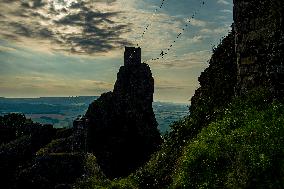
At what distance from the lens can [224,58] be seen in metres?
19.0

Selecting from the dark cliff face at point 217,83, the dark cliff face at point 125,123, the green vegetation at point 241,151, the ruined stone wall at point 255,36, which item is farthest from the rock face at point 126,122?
the green vegetation at point 241,151

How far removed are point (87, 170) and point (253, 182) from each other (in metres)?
13.6

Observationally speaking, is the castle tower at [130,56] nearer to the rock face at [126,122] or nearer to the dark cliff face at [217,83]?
the rock face at [126,122]

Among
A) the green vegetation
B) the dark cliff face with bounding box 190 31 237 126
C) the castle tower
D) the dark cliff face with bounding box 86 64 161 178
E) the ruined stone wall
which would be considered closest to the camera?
the green vegetation

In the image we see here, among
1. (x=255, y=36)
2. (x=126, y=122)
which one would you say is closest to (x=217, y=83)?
(x=255, y=36)

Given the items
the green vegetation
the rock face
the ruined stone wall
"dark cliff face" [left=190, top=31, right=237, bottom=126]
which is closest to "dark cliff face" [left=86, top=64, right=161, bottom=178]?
the rock face

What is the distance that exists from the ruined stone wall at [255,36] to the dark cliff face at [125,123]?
207 ft

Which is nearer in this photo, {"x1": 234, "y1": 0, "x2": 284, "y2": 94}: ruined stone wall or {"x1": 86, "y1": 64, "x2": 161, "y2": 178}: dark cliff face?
{"x1": 234, "y1": 0, "x2": 284, "y2": 94}: ruined stone wall

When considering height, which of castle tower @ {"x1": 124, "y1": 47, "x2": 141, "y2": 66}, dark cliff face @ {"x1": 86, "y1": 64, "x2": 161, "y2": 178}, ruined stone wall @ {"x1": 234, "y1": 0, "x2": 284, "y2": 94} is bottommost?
dark cliff face @ {"x1": 86, "y1": 64, "x2": 161, "y2": 178}

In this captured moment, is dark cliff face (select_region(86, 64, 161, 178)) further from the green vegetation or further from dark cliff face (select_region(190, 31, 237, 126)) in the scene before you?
the green vegetation

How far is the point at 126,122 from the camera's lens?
81.5m

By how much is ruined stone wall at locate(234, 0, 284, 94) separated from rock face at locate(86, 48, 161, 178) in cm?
6304

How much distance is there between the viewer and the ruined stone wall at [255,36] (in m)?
11.0

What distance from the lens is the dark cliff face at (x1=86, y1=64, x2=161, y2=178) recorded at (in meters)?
76.9
